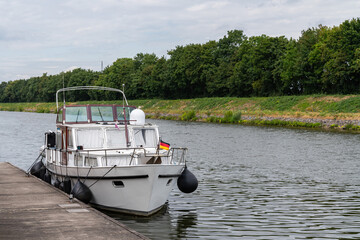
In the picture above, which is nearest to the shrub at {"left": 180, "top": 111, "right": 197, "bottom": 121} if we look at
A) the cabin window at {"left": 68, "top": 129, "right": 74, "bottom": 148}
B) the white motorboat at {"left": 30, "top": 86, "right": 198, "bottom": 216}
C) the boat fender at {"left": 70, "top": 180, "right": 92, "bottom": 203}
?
the white motorboat at {"left": 30, "top": 86, "right": 198, "bottom": 216}

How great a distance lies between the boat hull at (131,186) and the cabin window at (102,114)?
106 inches

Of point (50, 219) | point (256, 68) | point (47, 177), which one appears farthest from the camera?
point (256, 68)

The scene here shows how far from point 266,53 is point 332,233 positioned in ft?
269

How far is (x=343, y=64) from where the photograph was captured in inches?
2926

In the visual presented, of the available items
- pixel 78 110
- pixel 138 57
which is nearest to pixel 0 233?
pixel 78 110

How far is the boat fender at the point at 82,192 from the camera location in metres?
16.2

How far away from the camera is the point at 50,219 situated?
483 inches

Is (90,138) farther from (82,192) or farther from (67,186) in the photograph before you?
(82,192)

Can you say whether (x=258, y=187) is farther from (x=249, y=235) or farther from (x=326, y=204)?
(x=249, y=235)

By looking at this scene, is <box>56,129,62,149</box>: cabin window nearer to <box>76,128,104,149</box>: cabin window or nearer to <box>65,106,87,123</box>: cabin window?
<box>65,106,87,123</box>: cabin window

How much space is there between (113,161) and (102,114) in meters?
2.98

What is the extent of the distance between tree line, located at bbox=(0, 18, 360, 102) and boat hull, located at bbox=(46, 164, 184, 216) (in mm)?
61022

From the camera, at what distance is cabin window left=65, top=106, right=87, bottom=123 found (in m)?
19.0

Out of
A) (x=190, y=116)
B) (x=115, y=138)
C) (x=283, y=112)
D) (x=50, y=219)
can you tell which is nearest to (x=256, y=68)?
(x=190, y=116)
